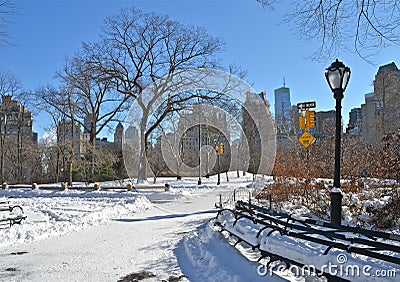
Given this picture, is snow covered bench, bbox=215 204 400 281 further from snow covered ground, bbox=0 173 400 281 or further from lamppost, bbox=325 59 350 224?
lamppost, bbox=325 59 350 224

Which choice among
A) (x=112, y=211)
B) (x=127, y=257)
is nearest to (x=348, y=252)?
(x=127, y=257)

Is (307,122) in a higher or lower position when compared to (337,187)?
higher

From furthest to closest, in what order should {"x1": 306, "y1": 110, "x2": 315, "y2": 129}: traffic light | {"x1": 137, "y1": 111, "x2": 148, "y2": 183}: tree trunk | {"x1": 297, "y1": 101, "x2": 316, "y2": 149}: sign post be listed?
1. {"x1": 137, "y1": 111, "x2": 148, "y2": 183}: tree trunk
2. {"x1": 306, "y1": 110, "x2": 315, "y2": 129}: traffic light
3. {"x1": 297, "y1": 101, "x2": 316, "y2": 149}: sign post

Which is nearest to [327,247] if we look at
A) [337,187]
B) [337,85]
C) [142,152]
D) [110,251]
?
[337,187]

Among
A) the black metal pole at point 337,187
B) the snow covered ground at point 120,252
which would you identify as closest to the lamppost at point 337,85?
the black metal pole at point 337,187

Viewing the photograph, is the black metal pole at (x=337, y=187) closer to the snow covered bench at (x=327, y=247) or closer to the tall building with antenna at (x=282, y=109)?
the snow covered bench at (x=327, y=247)

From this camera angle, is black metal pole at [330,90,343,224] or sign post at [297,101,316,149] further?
sign post at [297,101,316,149]

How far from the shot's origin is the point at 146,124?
99.8 ft

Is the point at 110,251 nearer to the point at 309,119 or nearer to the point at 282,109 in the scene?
the point at 309,119

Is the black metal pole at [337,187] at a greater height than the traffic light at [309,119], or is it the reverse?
the traffic light at [309,119]

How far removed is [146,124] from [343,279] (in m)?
27.5

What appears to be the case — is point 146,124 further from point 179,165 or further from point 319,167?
point 319,167

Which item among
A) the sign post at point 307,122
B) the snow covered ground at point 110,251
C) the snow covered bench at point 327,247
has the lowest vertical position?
the snow covered ground at point 110,251

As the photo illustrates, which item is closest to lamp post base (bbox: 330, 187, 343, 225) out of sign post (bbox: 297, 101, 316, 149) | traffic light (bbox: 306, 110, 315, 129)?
sign post (bbox: 297, 101, 316, 149)
